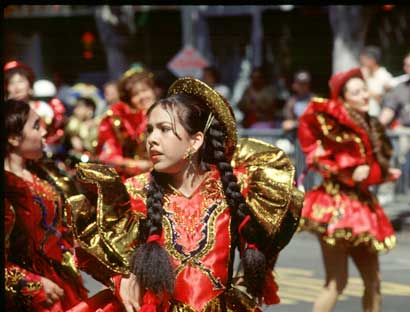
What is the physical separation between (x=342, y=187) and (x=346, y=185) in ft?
0.14

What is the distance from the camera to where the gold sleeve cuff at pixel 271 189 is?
4.70 metres

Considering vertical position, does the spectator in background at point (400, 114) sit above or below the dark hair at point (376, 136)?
below

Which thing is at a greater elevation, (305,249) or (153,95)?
(153,95)

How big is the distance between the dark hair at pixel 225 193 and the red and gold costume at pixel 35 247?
1.00m

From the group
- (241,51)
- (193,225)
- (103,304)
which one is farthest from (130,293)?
(241,51)

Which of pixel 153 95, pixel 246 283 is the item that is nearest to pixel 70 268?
pixel 246 283

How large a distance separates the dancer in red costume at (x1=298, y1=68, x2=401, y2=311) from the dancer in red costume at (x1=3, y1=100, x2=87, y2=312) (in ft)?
6.84

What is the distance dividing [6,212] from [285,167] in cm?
142

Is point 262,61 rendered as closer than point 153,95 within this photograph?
No

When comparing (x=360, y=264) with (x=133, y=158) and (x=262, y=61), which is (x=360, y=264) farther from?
(x=262, y=61)

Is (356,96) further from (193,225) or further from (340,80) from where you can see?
(193,225)

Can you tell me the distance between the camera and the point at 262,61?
86.8 ft

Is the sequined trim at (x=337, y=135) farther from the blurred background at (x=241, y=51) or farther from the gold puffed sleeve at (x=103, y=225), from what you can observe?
the blurred background at (x=241, y=51)

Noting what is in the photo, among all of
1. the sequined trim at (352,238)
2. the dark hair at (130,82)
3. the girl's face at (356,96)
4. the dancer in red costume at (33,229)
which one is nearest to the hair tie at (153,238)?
the dancer in red costume at (33,229)
